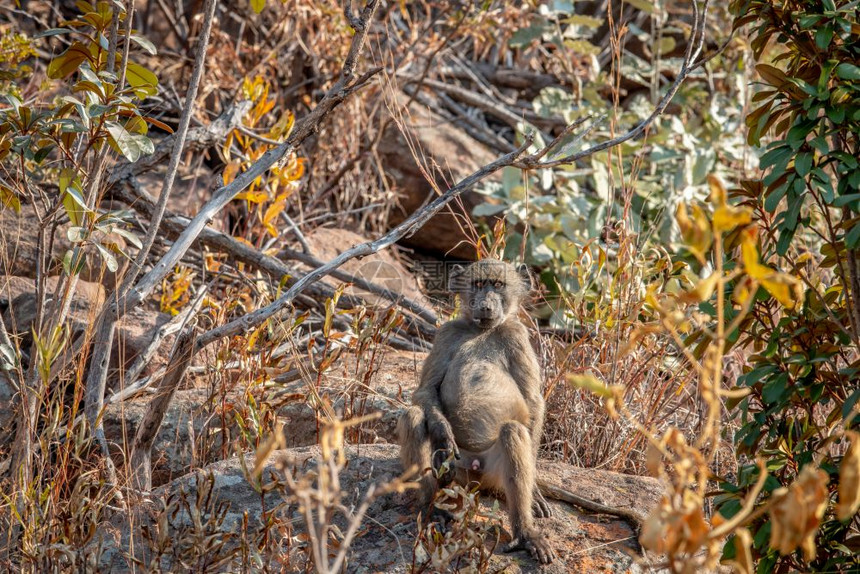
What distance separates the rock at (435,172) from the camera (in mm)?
7590

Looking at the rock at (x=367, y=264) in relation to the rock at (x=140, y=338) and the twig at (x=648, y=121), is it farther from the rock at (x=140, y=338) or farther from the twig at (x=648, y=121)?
the twig at (x=648, y=121)

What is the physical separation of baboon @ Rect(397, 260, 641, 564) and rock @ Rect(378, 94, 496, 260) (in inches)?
120

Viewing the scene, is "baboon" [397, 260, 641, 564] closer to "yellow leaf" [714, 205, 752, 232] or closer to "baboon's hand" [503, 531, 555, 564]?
"baboon's hand" [503, 531, 555, 564]

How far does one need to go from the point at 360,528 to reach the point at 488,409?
2.74 feet

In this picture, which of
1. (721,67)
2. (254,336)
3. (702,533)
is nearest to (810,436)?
(702,533)

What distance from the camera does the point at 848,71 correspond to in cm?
270

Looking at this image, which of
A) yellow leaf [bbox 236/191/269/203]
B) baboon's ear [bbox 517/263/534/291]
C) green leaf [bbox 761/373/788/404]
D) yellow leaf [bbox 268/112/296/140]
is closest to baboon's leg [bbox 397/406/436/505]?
baboon's ear [bbox 517/263/534/291]

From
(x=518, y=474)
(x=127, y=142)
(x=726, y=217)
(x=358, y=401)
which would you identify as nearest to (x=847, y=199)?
(x=726, y=217)

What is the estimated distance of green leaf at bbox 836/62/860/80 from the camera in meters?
2.68

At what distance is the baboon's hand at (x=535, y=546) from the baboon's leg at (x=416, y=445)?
38 cm

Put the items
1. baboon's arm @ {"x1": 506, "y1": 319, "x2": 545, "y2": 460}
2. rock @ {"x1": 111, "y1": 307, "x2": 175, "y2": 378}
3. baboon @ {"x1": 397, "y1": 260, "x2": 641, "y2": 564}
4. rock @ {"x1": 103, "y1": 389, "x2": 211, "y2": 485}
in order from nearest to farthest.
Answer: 1. baboon @ {"x1": 397, "y1": 260, "x2": 641, "y2": 564}
2. baboon's arm @ {"x1": 506, "y1": 319, "x2": 545, "y2": 460}
3. rock @ {"x1": 103, "y1": 389, "x2": 211, "y2": 485}
4. rock @ {"x1": 111, "y1": 307, "x2": 175, "y2": 378}

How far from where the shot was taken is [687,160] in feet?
22.9

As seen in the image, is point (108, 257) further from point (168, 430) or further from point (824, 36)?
point (824, 36)

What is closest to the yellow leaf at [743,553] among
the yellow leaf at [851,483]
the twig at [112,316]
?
the yellow leaf at [851,483]
